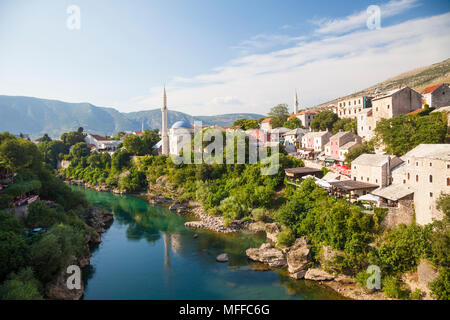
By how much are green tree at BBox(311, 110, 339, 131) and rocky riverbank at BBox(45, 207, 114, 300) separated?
27.4 meters

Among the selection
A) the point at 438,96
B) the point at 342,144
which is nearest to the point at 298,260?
the point at 342,144

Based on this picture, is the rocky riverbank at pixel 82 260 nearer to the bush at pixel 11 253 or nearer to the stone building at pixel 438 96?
the bush at pixel 11 253

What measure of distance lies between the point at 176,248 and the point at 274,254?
22.9 feet

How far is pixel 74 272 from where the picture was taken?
15.1 meters

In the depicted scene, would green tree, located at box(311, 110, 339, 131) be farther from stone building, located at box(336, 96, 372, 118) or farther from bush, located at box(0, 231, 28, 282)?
bush, located at box(0, 231, 28, 282)

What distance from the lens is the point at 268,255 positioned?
17.1 meters

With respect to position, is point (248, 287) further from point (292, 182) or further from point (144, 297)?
point (292, 182)

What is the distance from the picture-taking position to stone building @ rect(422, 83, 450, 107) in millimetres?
23828

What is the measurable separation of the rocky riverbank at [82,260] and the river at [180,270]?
509 millimetres

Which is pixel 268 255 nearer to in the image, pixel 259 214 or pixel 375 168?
pixel 259 214

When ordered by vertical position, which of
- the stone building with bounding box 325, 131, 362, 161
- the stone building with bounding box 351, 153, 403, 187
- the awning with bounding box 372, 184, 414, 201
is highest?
the stone building with bounding box 325, 131, 362, 161

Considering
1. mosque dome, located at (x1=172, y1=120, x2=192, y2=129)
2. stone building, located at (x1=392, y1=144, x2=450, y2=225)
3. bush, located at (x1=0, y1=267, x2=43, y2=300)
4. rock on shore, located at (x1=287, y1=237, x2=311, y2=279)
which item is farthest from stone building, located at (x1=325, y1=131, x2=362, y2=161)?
mosque dome, located at (x1=172, y1=120, x2=192, y2=129)

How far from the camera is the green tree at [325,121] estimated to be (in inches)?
1426
